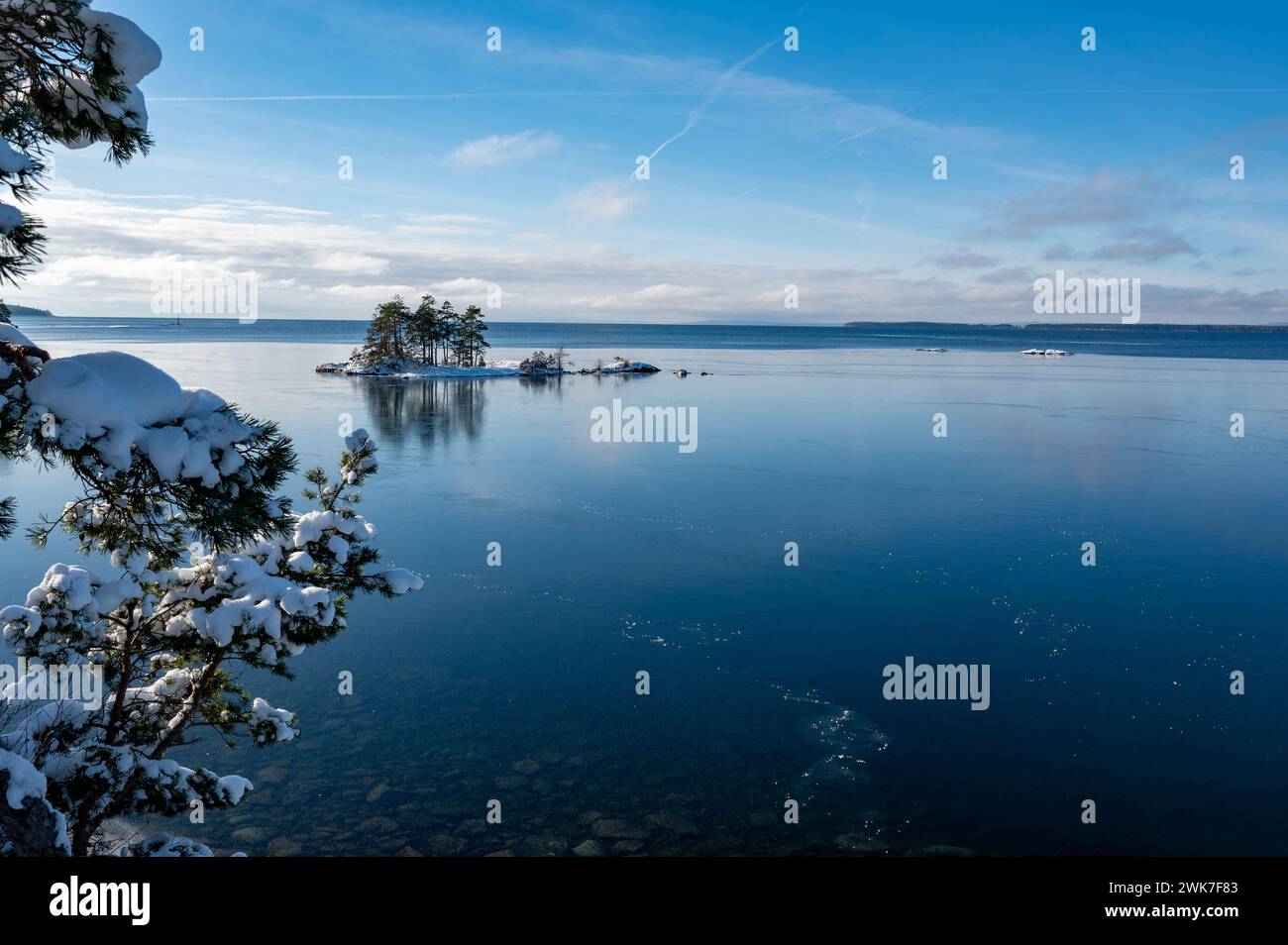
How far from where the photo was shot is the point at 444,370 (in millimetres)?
105000

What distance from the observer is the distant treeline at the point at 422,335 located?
10831 cm

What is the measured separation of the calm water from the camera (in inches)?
536

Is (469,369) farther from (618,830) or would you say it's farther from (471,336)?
(618,830)

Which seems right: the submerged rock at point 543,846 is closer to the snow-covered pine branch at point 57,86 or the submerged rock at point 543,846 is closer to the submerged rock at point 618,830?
the submerged rock at point 618,830

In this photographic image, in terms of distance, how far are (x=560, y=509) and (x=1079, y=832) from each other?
22608mm

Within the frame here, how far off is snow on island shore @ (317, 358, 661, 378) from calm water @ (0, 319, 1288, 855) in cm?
6376

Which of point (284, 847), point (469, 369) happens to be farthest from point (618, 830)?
point (469, 369)

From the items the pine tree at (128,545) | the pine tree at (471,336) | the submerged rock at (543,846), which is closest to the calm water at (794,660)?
the submerged rock at (543,846)

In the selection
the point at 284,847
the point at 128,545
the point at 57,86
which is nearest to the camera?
the point at 57,86

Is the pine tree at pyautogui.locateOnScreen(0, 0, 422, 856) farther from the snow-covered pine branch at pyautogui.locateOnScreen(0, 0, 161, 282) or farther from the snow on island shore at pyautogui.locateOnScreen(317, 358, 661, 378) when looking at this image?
the snow on island shore at pyautogui.locateOnScreen(317, 358, 661, 378)

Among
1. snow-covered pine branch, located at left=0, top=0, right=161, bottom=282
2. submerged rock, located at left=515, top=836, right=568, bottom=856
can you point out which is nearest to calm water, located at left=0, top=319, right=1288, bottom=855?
submerged rock, located at left=515, top=836, right=568, bottom=856

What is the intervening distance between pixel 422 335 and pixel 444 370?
10.4 m

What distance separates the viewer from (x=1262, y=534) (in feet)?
94.8
